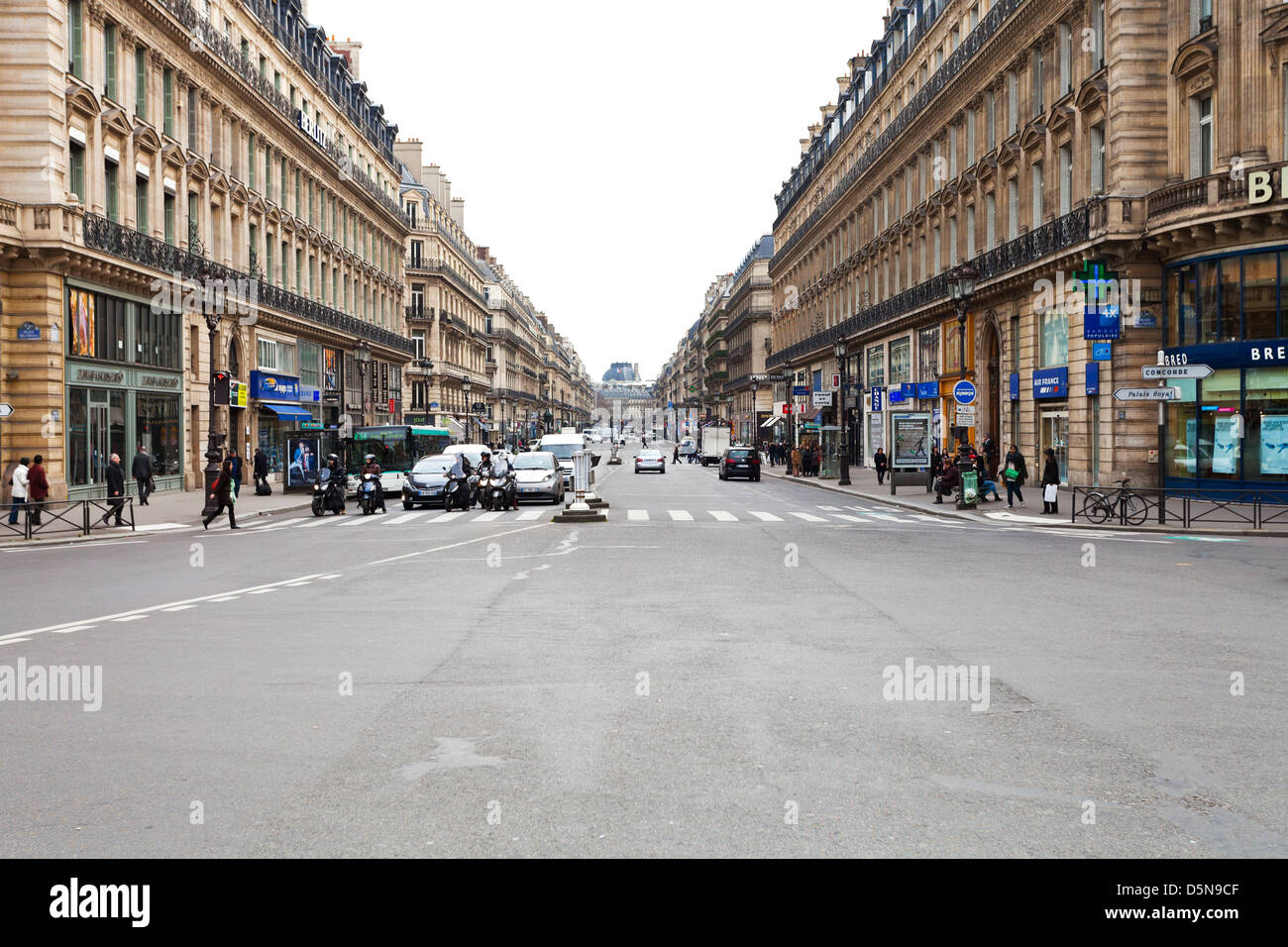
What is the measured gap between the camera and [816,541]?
68.3 feet

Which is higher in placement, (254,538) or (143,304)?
(143,304)

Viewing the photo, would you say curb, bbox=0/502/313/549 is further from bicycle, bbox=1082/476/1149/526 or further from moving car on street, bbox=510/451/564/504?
bicycle, bbox=1082/476/1149/526

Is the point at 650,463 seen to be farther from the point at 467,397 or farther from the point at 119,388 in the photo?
the point at 467,397

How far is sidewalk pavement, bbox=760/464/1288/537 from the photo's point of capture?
76.0ft

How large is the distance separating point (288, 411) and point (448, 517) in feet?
82.6

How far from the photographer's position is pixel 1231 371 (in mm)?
28469

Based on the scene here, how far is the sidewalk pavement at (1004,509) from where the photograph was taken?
2317 centimetres

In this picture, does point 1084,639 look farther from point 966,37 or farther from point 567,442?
point 966,37

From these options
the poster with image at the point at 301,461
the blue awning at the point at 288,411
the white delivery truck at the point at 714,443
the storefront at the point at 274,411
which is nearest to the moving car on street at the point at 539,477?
the poster with image at the point at 301,461

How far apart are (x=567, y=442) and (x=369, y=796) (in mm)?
38347

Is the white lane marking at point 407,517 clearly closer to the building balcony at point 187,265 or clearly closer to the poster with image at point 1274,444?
the building balcony at point 187,265

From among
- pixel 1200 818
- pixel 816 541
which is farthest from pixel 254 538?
pixel 1200 818

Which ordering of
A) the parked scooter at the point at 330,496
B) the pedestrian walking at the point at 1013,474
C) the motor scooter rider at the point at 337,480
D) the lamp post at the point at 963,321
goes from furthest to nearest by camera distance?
the motor scooter rider at the point at 337,480, the parked scooter at the point at 330,496, the pedestrian walking at the point at 1013,474, the lamp post at the point at 963,321

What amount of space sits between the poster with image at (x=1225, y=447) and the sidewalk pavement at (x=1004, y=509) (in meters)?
3.78
